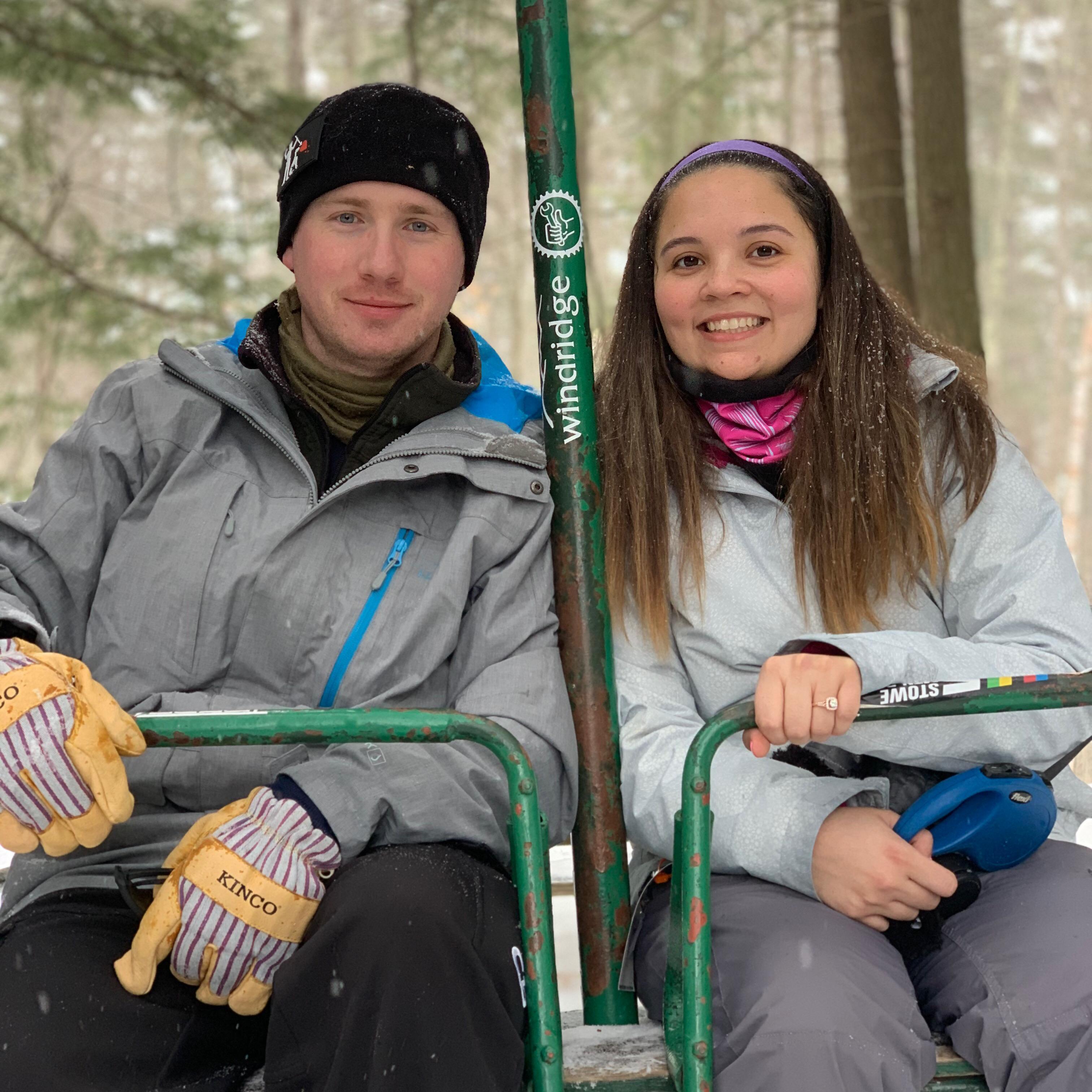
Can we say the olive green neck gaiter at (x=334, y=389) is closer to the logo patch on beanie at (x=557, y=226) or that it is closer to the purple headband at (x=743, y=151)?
the logo patch on beanie at (x=557, y=226)

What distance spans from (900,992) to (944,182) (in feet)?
19.9

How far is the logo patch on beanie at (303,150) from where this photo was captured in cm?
256

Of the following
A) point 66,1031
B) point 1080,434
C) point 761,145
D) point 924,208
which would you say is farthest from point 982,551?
point 1080,434

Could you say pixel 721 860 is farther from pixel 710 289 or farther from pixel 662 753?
Answer: pixel 710 289

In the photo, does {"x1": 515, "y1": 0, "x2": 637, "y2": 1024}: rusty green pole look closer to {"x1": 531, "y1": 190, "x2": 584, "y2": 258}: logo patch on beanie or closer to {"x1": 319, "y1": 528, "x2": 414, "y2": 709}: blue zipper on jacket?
{"x1": 531, "y1": 190, "x2": 584, "y2": 258}: logo patch on beanie

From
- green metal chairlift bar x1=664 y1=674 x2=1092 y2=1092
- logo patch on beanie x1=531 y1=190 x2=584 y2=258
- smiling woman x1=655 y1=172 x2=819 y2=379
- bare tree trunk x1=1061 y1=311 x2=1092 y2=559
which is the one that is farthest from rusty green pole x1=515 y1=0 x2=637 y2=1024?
bare tree trunk x1=1061 y1=311 x2=1092 y2=559

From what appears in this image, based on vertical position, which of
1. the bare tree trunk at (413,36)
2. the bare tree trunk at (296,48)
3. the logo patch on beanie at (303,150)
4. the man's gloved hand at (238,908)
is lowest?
the man's gloved hand at (238,908)

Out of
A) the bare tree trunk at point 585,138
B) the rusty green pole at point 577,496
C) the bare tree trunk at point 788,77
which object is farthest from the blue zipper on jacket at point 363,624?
the bare tree trunk at point 788,77

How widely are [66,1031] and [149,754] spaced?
1.74ft

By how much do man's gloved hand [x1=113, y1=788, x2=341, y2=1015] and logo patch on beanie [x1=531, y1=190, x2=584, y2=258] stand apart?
114cm

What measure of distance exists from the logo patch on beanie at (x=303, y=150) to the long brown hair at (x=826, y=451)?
68 cm

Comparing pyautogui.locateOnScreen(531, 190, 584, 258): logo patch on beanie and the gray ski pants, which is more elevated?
pyautogui.locateOnScreen(531, 190, 584, 258): logo patch on beanie

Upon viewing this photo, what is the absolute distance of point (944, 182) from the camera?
23.5ft

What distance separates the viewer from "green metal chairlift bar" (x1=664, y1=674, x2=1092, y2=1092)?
188cm
